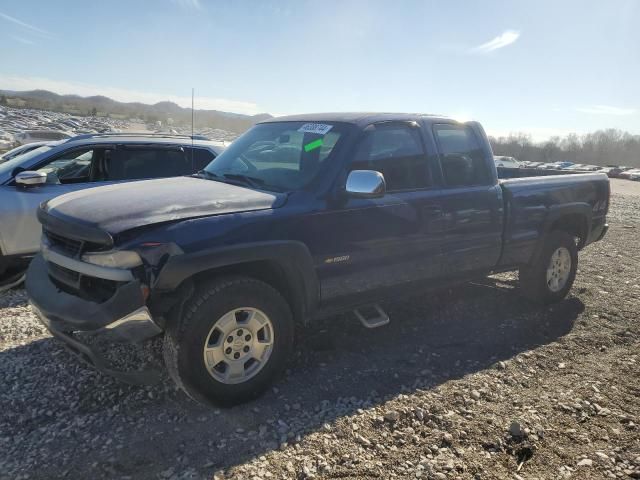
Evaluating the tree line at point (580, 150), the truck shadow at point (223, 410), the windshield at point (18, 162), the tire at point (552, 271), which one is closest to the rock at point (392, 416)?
the truck shadow at point (223, 410)

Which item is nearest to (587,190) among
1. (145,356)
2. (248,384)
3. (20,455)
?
(248,384)

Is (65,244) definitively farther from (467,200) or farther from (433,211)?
(467,200)

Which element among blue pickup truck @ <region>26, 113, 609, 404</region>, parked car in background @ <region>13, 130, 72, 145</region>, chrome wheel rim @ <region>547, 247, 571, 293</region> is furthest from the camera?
parked car in background @ <region>13, 130, 72, 145</region>

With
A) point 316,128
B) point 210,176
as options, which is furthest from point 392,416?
point 210,176

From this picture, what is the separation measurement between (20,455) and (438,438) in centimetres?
241

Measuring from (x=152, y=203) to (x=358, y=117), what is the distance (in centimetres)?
179

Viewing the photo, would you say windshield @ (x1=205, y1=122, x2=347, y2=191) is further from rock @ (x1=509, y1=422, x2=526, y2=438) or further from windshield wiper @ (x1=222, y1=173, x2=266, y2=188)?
rock @ (x1=509, y1=422, x2=526, y2=438)

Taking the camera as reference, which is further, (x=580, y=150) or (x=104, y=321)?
(x=580, y=150)

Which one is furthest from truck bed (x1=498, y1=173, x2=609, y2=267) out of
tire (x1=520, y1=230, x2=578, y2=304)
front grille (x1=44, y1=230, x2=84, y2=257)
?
front grille (x1=44, y1=230, x2=84, y2=257)

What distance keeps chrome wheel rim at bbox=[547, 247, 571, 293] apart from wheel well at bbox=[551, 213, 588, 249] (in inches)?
10.9

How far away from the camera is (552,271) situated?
5.50m

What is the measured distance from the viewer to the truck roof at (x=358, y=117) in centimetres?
393

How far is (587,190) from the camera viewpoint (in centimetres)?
574

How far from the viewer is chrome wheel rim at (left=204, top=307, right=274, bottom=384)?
308 centimetres
